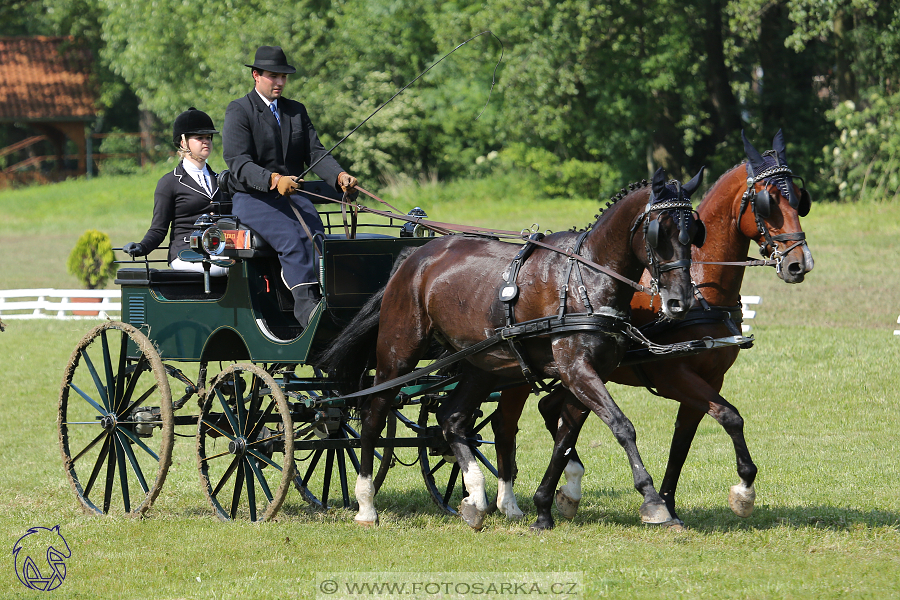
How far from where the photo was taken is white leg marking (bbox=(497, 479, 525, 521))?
7.08 metres

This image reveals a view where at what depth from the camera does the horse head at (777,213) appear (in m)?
6.29

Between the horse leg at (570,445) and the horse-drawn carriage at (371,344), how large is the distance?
202 mm

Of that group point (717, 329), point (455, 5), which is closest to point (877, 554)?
point (717, 329)

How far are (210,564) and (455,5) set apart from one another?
30230 millimetres

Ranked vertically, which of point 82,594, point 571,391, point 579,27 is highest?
point 579,27

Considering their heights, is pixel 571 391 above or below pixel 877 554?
above

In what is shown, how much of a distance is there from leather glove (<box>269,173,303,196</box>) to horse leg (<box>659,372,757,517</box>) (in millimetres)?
2555

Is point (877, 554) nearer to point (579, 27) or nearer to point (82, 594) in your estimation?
point (82, 594)

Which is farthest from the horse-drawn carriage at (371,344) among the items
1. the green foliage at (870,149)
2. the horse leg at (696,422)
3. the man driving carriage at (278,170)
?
the green foliage at (870,149)

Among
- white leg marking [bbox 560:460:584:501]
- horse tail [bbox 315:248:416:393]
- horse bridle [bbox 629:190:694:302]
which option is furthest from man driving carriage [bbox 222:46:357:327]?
horse bridle [bbox 629:190:694:302]

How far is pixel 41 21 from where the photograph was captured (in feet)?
162

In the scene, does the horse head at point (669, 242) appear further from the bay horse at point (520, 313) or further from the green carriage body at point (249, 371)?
the green carriage body at point (249, 371)

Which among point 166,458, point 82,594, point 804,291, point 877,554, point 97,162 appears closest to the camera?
point 82,594

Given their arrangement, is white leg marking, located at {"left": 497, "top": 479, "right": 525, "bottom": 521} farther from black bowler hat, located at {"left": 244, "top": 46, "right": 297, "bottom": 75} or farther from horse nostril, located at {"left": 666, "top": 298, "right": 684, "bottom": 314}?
black bowler hat, located at {"left": 244, "top": 46, "right": 297, "bottom": 75}
